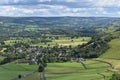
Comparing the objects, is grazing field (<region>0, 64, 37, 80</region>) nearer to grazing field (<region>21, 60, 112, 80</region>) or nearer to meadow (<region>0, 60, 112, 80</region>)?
meadow (<region>0, 60, 112, 80</region>)

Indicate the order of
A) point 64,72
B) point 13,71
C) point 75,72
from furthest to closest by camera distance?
point 13,71, point 64,72, point 75,72

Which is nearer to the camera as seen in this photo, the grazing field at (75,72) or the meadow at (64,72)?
the grazing field at (75,72)

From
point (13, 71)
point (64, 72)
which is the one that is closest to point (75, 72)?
point (64, 72)

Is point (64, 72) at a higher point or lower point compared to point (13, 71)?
higher

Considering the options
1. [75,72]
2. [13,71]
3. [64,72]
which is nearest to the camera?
[75,72]

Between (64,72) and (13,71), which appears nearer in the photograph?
(64,72)

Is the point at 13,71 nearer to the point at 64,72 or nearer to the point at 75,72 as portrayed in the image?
the point at 64,72

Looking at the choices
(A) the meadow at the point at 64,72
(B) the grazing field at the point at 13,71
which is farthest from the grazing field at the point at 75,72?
(B) the grazing field at the point at 13,71

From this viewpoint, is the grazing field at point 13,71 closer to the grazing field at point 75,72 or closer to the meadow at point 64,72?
the meadow at point 64,72

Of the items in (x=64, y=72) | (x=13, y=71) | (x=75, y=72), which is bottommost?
(x=13, y=71)

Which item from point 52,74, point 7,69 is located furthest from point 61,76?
point 7,69
